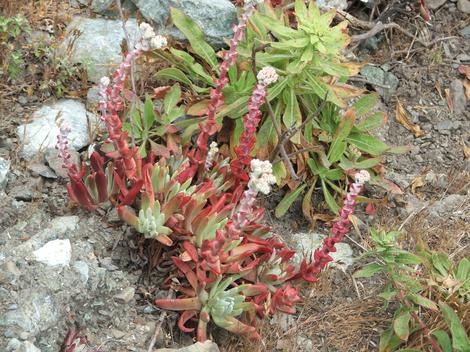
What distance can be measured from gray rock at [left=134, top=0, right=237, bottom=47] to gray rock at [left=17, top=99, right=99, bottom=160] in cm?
86

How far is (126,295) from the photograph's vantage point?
A: 379cm

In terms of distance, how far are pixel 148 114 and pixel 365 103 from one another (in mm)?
1474

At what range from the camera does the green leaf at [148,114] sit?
4391 millimetres

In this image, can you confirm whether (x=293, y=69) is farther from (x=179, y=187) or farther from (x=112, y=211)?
(x=112, y=211)

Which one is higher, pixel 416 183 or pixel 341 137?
pixel 341 137

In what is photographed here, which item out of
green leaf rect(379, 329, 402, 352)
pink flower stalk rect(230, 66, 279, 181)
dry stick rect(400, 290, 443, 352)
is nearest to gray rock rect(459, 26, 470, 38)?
pink flower stalk rect(230, 66, 279, 181)

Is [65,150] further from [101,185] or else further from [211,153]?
[211,153]

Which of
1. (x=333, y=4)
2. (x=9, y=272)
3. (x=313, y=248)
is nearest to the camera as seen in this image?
(x=9, y=272)

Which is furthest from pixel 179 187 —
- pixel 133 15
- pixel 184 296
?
pixel 133 15

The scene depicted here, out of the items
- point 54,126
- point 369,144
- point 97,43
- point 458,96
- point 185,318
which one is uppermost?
point 97,43

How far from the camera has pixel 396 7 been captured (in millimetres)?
5684

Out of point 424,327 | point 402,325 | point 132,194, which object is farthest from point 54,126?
point 424,327

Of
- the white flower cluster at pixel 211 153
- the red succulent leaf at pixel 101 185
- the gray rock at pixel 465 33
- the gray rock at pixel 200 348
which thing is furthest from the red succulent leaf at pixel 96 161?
the gray rock at pixel 465 33

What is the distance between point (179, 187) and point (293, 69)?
1.01 m
